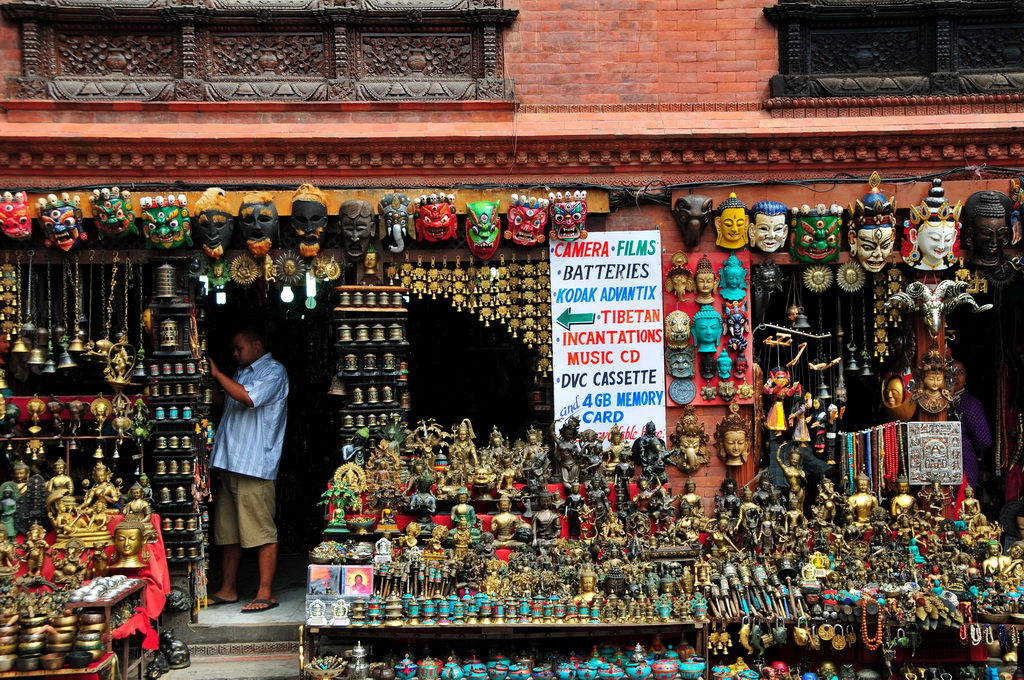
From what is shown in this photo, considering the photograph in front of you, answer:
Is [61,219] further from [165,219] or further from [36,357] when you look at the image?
[36,357]

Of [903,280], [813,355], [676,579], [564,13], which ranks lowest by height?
[676,579]

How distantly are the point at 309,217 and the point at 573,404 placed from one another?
279 cm

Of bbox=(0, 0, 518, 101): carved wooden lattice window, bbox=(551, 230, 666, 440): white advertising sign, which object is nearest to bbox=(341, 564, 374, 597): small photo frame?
bbox=(551, 230, 666, 440): white advertising sign

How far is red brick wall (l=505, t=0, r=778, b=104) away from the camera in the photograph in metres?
9.81

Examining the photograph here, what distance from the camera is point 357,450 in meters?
9.35

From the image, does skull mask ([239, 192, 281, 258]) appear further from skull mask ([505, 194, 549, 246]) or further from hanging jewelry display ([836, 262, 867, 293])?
hanging jewelry display ([836, 262, 867, 293])

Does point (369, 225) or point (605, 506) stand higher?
point (369, 225)

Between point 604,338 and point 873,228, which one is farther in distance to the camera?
point 604,338

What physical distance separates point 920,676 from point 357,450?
4.78 meters

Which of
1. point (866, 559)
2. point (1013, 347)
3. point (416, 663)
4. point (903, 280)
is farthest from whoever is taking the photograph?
point (1013, 347)

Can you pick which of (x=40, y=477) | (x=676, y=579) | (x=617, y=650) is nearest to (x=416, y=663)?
(x=617, y=650)

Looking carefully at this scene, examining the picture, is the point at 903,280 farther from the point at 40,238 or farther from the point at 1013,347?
the point at 40,238

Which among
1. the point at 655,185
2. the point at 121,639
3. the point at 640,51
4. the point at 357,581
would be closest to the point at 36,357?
the point at 121,639

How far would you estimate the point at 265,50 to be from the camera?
9.77 metres
